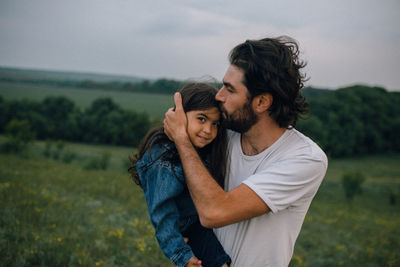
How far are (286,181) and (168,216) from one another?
2.77ft

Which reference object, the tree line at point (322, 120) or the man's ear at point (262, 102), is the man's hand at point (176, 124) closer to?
the man's ear at point (262, 102)

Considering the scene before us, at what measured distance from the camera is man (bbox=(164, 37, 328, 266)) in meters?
1.99

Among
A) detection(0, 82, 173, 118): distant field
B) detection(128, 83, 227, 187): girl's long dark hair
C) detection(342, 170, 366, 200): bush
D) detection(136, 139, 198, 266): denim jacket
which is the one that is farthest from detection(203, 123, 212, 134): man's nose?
detection(0, 82, 173, 118): distant field

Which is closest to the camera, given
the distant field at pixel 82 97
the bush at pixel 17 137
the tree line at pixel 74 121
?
the bush at pixel 17 137

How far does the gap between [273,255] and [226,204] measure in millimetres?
555

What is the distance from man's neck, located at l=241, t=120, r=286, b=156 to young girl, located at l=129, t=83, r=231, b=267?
0.22 meters

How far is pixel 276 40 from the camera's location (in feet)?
7.93

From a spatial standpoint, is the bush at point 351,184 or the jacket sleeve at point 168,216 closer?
the jacket sleeve at point 168,216

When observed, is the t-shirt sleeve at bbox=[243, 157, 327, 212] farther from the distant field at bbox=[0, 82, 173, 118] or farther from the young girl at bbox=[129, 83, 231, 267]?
the distant field at bbox=[0, 82, 173, 118]

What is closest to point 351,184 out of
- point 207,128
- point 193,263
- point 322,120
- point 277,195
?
point 207,128

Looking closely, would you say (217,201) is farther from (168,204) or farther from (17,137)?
(17,137)

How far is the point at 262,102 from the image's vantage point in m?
2.45

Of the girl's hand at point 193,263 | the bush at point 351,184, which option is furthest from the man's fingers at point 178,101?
the bush at point 351,184

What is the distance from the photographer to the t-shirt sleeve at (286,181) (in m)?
1.99
